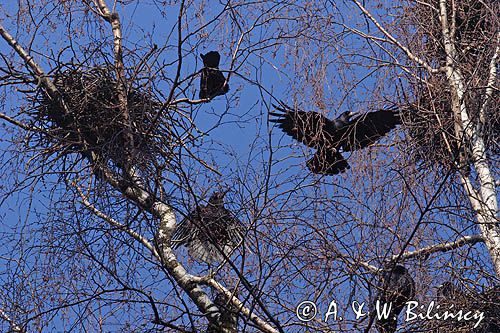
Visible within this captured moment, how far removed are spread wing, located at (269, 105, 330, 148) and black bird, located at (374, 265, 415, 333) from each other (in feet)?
2.96

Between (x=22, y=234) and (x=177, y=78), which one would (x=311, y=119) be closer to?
(x=177, y=78)

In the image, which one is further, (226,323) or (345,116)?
(345,116)

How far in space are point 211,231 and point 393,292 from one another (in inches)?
41.4

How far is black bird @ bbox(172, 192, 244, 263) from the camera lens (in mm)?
5109

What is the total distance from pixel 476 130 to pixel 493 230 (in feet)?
2.87

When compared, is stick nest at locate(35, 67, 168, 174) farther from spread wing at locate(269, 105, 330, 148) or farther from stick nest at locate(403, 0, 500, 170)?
stick nest at locate(403, 0, 500, 170)

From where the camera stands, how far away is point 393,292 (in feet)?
16.0

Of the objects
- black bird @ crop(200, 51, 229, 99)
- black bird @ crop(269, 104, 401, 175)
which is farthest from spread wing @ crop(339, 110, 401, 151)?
black bird @ crop(200, 51, 229, 99)

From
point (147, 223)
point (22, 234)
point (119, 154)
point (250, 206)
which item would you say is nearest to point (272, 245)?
point (250, 206)

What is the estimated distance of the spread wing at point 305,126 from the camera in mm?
5898

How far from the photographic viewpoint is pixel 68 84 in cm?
592

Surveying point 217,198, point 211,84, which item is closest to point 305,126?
point 211,84

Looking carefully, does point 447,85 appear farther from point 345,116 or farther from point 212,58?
point 212,58

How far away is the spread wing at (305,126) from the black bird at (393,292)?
90 cm
